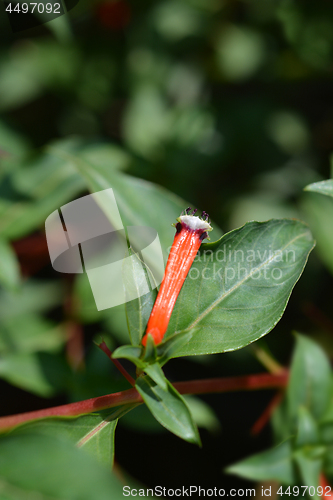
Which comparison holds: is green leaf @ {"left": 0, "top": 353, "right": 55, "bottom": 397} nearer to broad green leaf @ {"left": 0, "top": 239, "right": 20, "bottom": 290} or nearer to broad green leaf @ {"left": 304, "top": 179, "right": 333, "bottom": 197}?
broad green leaf @ {"left": 0, "top": 239, "right": 20, "bottom": 290}

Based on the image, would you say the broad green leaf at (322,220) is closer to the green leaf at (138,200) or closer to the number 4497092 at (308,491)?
the green leaf at (138,200)

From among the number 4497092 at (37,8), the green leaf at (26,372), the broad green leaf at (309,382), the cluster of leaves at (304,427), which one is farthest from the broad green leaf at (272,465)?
the number 4497092 at (37,8)

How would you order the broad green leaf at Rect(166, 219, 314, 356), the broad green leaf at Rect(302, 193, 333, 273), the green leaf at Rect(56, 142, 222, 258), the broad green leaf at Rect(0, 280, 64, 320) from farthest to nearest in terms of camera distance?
the broad green leaf at Rect(0, 280, 64, 320) < the broad green leaf at Rect(302, 193, 333, 273) < the green leaf at Rect(56, 142, 222, 258) < the broad green leaf at Rect(166, 219, 314, 356)

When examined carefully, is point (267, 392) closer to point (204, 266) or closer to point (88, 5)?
point (204, 266)

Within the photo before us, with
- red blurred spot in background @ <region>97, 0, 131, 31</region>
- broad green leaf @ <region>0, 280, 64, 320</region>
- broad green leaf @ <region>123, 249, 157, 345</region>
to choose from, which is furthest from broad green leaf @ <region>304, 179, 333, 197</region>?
red blurred spot in background @ <region>97, 0, 131, 31</region>

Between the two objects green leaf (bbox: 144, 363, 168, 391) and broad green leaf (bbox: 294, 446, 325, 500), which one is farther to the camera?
broad green leaf (bbox: 294, 446, 325, 500)

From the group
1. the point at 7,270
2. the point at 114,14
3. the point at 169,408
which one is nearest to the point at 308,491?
the point at 169,408

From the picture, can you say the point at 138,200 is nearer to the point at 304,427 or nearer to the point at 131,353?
the point at 131,353
